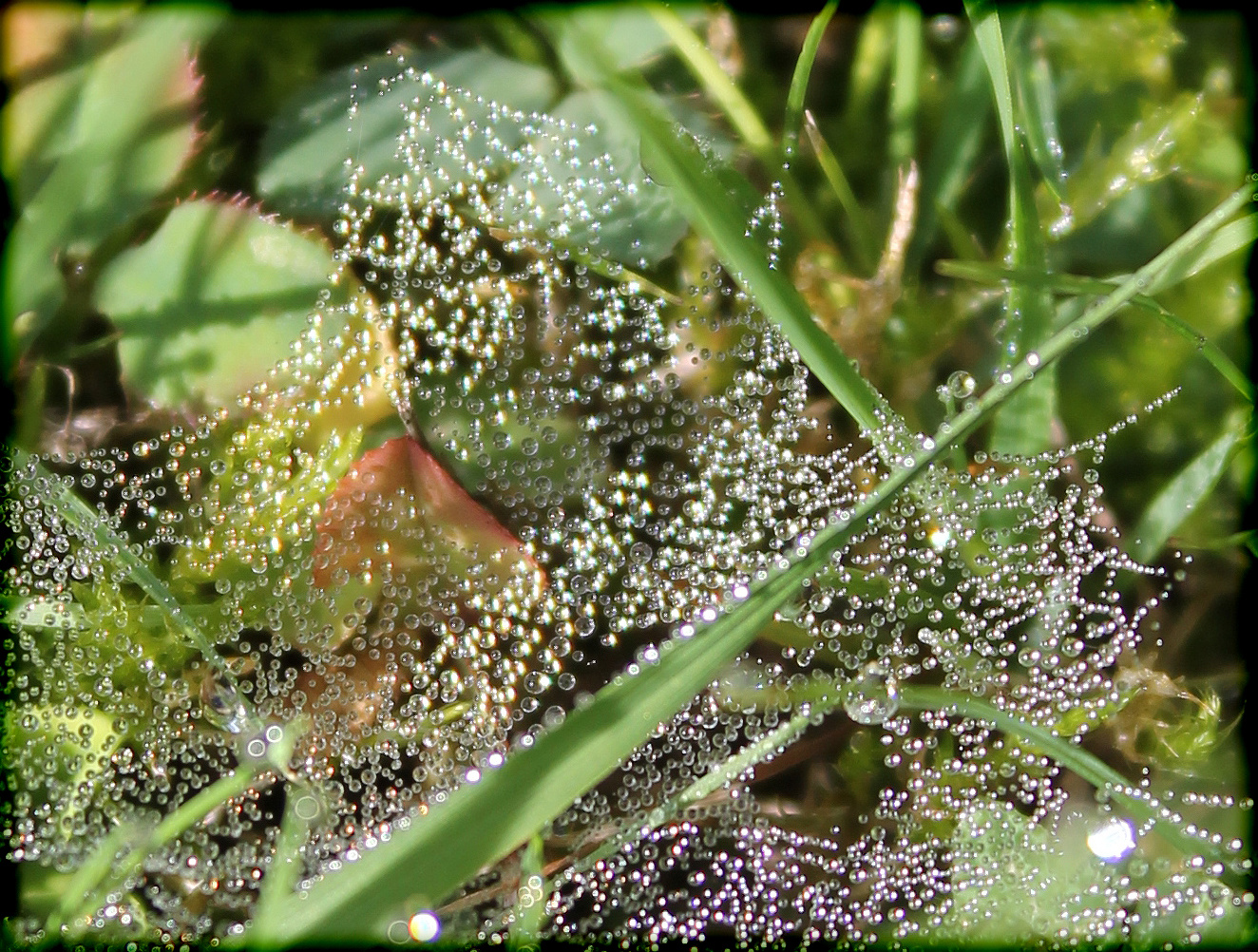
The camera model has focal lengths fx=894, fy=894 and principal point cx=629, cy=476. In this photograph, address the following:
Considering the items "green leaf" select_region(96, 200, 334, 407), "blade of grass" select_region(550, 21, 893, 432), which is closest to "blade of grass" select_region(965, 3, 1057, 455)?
"blade of grass" select_region(550, 21, 893, 432)

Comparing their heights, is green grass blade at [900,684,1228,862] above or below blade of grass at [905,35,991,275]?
below

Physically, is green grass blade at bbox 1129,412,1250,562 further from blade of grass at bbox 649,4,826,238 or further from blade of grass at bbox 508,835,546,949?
blade of grass at bbox 508,835,546,949

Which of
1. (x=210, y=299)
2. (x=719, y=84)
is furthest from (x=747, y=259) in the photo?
(x=210, y=299)

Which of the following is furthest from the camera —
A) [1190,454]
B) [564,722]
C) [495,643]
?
[1190,454]

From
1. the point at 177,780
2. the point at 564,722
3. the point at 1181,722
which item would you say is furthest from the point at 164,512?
the point at 1181,722

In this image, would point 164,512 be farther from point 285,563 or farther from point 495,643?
point 495,643

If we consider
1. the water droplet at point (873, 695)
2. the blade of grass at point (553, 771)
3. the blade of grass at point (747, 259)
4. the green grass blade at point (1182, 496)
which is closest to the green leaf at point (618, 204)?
the blade of grass at point (747, 259)

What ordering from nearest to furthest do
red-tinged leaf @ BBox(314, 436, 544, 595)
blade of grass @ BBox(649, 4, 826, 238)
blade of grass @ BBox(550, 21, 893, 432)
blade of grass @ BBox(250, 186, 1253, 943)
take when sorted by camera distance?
blade of grass @ BBox(250, 186, 1253, 943) < blade of grass @ BBox(550, 21, 893, 432) < red-tinged leaf @ BBox(314, 436, 544, 595) < blade of grass @ BBox(649, 4, 826, 238)
